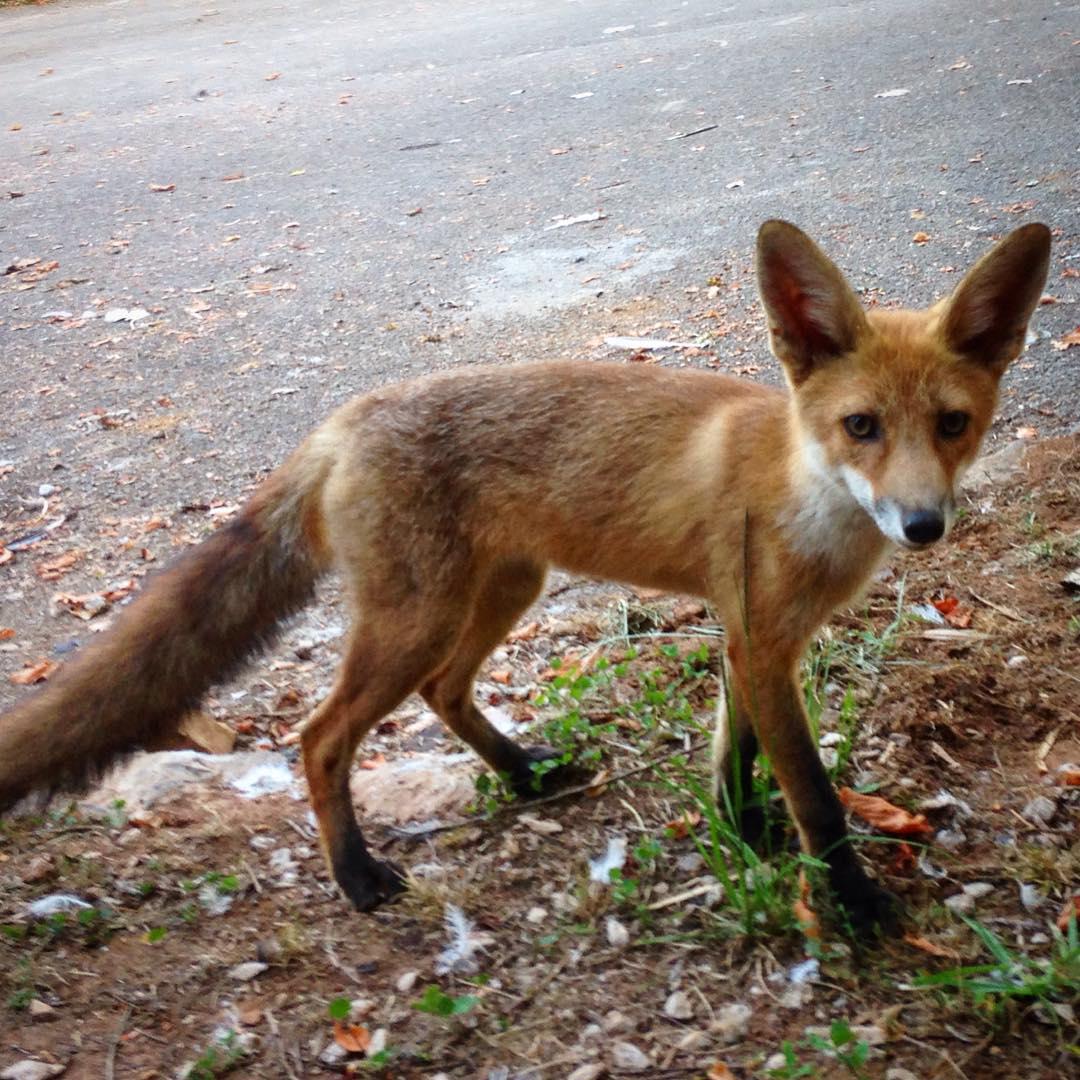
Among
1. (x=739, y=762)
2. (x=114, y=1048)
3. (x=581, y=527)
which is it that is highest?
Answer: (x=581, y=527)

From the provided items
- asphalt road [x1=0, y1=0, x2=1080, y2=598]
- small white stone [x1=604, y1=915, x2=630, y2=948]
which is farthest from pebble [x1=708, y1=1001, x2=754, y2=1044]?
asphalt road [x1=0, y1=0, x2=1080, y2=598]

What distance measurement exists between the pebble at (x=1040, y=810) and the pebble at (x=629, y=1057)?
1371mm

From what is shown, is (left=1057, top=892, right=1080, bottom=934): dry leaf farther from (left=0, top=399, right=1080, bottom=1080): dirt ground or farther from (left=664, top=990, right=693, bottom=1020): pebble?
(left=664, top=990, right=693, bottom=1020): pebble

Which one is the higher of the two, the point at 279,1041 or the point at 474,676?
the point at 474,676

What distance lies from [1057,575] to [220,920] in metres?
3.16

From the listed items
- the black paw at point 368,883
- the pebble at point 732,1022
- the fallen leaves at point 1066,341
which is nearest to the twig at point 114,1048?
the black paw at point 368,883

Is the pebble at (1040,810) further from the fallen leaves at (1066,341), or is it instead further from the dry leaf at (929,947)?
the fallen leaves at (1066,341)

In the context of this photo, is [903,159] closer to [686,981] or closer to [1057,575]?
[1057,575]

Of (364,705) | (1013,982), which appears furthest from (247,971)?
(1013,982)

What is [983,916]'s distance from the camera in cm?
312

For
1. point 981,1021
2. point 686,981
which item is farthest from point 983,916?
point 686,981

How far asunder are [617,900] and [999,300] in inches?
76.6

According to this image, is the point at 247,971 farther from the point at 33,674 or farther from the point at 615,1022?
the point at 33,674

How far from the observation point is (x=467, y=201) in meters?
9.05
